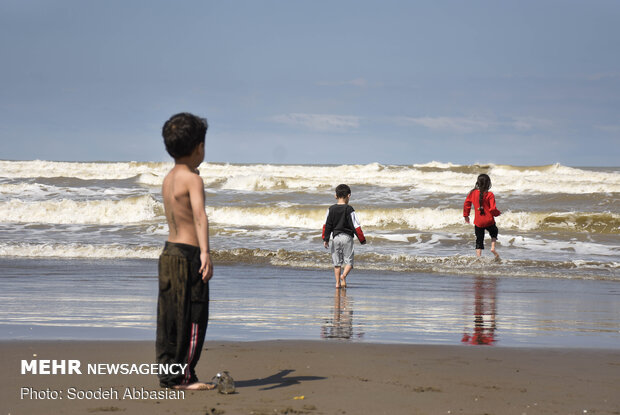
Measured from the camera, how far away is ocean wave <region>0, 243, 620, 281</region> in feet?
41.3

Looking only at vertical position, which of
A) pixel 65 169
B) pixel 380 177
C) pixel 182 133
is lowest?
pixel 182 133

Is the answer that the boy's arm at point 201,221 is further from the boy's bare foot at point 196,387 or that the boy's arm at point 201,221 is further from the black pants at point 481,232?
the black pants at point 481,232

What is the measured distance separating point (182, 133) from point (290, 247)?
499 inches

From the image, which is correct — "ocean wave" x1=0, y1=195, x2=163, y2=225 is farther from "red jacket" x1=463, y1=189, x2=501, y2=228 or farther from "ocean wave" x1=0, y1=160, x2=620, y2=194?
"red jacket" x1=463, y1=189, x2=501, y2=228

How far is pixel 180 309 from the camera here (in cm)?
376

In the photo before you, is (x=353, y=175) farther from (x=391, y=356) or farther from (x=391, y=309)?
(x=391, y=356)

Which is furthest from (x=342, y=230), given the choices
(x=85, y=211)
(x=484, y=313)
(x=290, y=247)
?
(x=85, y=211)

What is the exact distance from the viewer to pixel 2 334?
562 cm

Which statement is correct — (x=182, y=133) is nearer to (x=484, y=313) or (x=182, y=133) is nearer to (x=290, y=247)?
(x=484, y=313)

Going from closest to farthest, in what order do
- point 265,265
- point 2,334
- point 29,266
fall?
point 2,334, point 29,266, point 265,265

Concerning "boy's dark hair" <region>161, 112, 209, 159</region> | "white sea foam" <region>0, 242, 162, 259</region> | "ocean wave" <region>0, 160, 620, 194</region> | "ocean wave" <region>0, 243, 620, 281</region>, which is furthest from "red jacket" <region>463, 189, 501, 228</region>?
"ocean wave" <region>0, 160, 620, 194</region>

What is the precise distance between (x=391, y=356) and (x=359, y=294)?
4.33 meters

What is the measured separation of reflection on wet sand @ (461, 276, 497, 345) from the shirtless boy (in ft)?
8.96

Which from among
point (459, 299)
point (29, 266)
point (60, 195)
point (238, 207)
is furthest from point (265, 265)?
point (60, 195)
